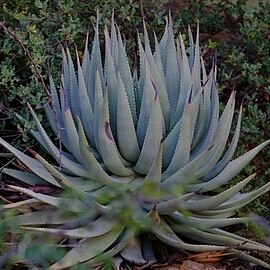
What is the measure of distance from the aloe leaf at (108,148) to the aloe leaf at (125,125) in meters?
0.06

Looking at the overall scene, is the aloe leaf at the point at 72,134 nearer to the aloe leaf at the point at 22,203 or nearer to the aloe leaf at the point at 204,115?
the aloe leaf at the point at 22,203

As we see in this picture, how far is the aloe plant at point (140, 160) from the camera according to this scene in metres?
3.21

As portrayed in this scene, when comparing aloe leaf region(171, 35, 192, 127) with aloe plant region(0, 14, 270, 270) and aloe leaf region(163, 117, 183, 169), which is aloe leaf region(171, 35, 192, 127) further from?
aloe leaf region(163, 117, 183, 169)

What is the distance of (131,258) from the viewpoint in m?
3.29

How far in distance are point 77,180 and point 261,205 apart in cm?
132

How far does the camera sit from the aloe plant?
3.21m

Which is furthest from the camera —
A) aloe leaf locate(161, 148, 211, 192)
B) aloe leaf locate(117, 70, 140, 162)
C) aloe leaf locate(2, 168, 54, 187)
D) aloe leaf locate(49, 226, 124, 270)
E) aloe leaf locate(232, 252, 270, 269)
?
aloe leaf locate(2, 168, 54, 187)

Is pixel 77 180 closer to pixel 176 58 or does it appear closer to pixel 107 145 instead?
pixel 107 145

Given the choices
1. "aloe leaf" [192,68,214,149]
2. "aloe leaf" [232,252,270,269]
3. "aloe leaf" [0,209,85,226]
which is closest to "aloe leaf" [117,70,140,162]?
"aloe leaf" [192,68,214,149]

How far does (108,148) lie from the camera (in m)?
3.29

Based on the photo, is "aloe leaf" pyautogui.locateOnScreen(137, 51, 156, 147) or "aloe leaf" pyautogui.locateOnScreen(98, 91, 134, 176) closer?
"aloe leaf" pyautogui.locateOnScreen(98, 91, 134, 176)

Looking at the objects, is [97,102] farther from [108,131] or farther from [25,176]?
[25,176]

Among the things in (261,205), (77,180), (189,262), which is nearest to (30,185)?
(77,180)

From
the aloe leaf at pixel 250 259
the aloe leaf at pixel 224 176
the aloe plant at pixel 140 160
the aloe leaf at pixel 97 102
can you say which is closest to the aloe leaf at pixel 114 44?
the aloe plant at pixel 140 160
